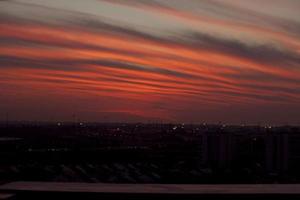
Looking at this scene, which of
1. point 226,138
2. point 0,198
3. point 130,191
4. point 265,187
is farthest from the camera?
point 226,138

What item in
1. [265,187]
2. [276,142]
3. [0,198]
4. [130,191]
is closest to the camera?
[0,198]

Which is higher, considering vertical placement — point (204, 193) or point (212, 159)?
point (204, 193)

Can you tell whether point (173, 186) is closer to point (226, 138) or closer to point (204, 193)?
point (204, 193)

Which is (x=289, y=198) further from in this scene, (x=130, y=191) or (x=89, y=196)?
(x=89, y=196)

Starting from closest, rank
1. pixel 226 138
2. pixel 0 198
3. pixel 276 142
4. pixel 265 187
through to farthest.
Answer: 1. pixel 0 198
2. pixel 265 187
3. pixel 276 142
4. pixel 226 138

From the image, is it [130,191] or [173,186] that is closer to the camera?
[130,191]

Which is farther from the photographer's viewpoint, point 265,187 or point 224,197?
point 265,187

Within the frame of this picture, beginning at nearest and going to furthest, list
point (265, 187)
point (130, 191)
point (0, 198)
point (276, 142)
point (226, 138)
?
point (0, 198)
point (130, 191)
point (265, 187)
point (276, 142)
point (226, 138)

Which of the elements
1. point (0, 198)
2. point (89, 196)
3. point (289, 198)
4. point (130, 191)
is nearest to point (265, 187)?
point (289, 198)

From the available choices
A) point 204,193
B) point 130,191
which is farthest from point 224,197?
point 130,191
